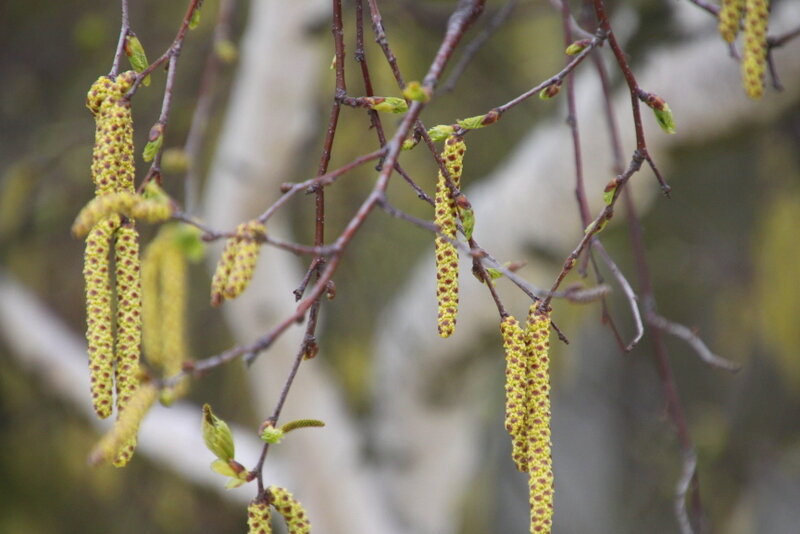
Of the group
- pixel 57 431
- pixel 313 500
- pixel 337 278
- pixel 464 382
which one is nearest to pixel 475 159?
pixel 337 278

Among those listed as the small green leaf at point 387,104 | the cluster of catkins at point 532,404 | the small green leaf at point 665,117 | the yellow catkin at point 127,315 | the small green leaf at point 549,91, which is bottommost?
the cluster of catkins at point 532,404

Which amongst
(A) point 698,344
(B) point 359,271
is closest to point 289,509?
(A) point 698,344

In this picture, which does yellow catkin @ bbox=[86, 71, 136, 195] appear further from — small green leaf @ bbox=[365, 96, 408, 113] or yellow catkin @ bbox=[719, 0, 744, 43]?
yellow catkin @ bbox=[719, 0, 744, 43]

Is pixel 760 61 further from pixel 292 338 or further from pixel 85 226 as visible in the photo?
pixel 292 338

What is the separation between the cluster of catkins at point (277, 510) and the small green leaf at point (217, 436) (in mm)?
33

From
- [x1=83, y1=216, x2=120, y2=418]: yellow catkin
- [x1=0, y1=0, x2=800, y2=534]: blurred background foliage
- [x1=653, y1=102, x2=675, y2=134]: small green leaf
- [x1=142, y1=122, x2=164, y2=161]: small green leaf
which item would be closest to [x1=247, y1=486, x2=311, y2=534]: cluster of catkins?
[x1=83, y1=216, x2=120, y2=418]: yellow catkin

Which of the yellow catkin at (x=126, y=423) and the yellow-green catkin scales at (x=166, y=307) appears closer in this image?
the yellow catkin at (x=126, y=423)

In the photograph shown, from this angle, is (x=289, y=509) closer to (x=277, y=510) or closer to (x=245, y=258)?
(x=277, y=510)

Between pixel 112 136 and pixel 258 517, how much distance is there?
0.23 m

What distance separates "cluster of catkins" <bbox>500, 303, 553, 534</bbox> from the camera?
0.50 m

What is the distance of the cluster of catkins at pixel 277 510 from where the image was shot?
1.61ft

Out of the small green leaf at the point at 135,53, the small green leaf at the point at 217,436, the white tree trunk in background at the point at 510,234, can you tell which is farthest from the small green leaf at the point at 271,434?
the white tree trunk in background at the point at 510,234

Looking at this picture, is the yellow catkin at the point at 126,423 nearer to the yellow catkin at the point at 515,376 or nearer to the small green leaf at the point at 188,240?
the small green leaf at the point at 188,240

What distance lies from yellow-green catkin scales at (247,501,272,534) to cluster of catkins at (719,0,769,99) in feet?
1.18
